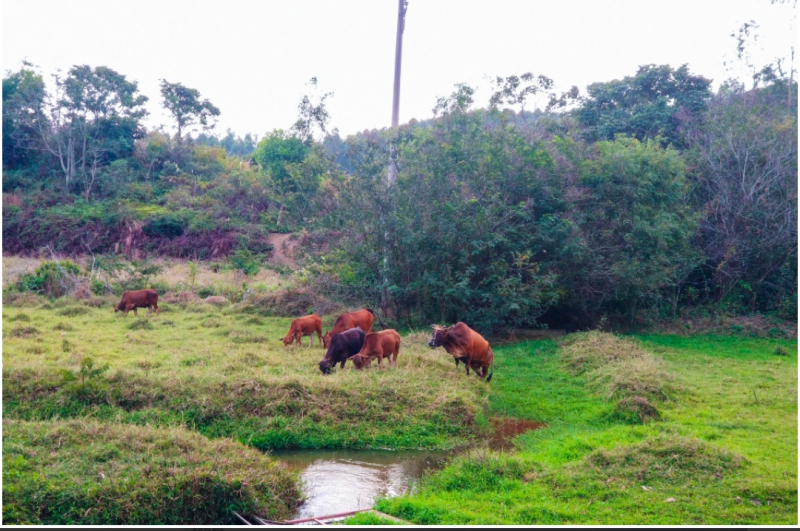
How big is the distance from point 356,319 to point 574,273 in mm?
6552

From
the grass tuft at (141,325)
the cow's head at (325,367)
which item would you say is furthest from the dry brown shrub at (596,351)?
the grass tuft at (141,325)

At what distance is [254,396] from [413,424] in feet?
7.40

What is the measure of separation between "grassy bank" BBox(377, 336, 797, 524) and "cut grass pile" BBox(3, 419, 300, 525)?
1.30 m

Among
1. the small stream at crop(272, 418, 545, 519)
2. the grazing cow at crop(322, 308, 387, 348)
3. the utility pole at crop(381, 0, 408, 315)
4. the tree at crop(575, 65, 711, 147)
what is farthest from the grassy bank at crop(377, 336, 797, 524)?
the tree at crop(575, 65, 711, 147)

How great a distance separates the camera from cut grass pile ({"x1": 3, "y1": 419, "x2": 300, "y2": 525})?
5.59m

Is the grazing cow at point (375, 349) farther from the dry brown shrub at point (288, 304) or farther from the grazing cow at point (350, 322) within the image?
the dry brown shrub at point (288, 304)

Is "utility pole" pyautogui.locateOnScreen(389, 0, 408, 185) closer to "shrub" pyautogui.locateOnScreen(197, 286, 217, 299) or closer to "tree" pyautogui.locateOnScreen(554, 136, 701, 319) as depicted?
"tree" pyautogui.locateOnScreen(554, 136, 701, 319)

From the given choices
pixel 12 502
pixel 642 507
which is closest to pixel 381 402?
pixel 642 507

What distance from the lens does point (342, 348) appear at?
11.1 meters

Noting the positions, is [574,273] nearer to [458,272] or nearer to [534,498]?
[458,272]

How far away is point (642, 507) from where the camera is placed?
6027 mm

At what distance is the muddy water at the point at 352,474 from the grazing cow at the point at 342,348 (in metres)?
2.78

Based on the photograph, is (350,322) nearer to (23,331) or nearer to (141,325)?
(141,325)

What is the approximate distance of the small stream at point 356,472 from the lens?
21.8ft
